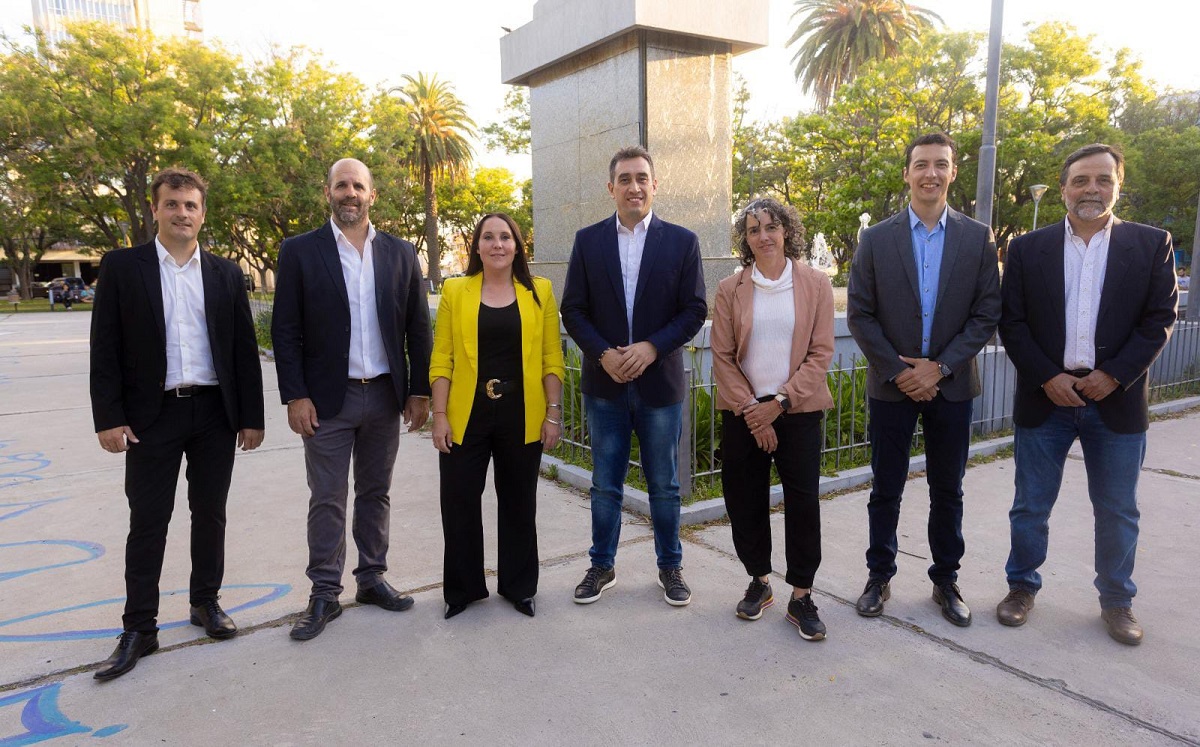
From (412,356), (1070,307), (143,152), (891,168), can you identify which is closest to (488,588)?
(412,356)

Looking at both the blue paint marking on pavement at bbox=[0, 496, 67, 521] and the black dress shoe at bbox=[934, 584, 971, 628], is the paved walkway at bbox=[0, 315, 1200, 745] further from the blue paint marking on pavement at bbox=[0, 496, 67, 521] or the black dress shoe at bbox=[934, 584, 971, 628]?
the blue paint marking on pavement at bbox=[0, 496, 67, 521]

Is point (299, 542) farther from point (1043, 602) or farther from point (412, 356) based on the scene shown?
point (1043, 602)

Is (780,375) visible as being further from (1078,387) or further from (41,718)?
(41,718)

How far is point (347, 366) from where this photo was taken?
3453 mm

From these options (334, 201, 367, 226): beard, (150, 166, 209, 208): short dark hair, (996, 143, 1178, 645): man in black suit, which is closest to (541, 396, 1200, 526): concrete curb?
(996, 143, 1178, 645): man in black suit

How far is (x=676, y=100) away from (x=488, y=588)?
536cm

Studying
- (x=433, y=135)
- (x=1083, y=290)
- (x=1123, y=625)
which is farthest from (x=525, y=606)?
(x=433, y=135)

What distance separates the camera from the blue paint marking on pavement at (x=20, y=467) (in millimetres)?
6000

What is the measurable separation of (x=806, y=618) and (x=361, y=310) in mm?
2452

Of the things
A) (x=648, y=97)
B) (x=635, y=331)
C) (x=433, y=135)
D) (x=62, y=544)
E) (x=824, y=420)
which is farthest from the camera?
(x=433, y=135)

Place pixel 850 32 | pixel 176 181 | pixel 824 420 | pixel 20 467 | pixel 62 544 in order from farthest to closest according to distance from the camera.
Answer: pixel 850 32
pixel 20 467
pixel 824 420
pixel 62 544
pixel 176 181

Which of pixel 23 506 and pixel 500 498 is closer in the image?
pixel 500 498

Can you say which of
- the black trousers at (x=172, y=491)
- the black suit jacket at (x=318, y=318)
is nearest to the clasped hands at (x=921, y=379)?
the black suit jacket at (x=318, y=318)

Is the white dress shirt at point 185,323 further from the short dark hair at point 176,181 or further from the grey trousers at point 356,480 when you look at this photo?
the grey trousers at point 356,480
